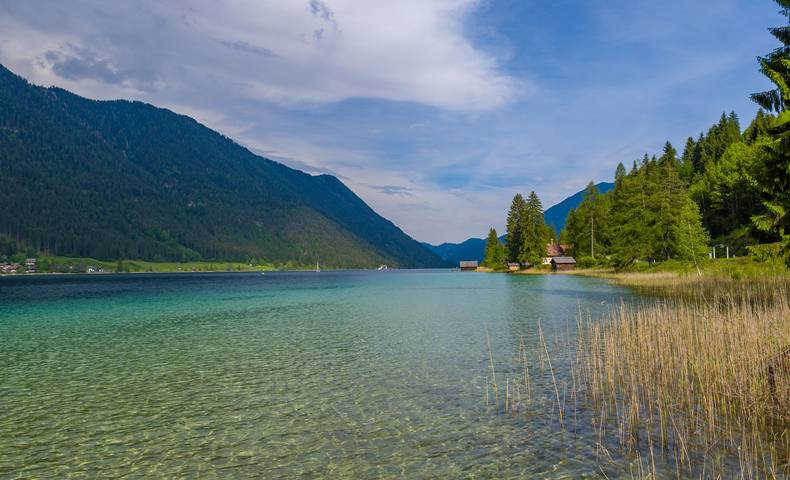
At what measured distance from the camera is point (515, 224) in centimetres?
13475

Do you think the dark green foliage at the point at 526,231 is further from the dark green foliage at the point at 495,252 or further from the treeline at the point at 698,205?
the dark green foliage at the point at 495,252

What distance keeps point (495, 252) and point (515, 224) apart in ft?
92.1

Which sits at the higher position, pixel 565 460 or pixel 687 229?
pixel 687 229

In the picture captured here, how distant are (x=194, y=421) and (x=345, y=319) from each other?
22542 mm

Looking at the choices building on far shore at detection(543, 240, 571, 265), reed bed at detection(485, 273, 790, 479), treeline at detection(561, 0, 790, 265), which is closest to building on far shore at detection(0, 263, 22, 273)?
building on far shore at detection(543, 240, 571, 265)

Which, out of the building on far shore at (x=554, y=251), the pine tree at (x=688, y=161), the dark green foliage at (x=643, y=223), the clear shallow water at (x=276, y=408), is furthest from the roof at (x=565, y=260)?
the clear shallow water at (x=276, y=408)

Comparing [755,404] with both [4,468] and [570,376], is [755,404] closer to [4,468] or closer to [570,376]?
[570,376]

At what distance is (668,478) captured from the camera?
25.3 ft

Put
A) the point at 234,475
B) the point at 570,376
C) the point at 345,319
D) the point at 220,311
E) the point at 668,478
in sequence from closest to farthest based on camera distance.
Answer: the point at 668,478, the point at 234,475, the point at 570,376, the point at 345,319, the point at 220,311

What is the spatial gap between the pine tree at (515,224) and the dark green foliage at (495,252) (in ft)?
59.0

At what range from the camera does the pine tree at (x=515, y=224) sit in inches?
5256

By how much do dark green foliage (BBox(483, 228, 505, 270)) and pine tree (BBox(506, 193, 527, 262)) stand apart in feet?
59.0

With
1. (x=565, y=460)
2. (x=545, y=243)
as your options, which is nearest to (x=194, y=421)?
(x=565, y=460)

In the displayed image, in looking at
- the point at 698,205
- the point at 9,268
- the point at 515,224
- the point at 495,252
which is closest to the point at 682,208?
the point at 698,205
